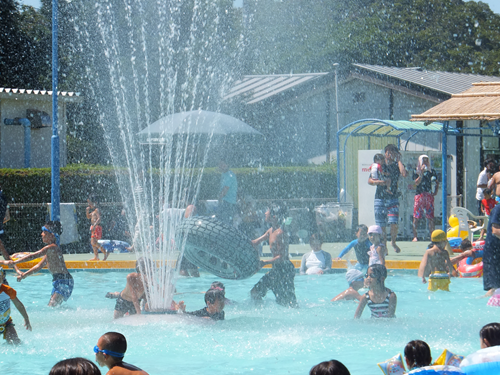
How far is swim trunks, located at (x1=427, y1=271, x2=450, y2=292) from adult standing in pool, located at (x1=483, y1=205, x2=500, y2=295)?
125 cm

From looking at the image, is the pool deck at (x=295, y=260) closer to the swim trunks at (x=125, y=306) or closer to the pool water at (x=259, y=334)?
the pool water at (x=259, y=334)

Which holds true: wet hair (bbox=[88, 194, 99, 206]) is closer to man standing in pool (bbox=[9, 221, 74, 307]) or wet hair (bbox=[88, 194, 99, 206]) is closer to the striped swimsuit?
man standing in pool (bbox=[9, 221, 74, 307])

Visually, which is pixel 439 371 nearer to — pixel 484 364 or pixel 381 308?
pixel 484 364

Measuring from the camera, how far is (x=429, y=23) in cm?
4306

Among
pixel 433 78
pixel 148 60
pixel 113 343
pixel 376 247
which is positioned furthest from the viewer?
pixel 148 60

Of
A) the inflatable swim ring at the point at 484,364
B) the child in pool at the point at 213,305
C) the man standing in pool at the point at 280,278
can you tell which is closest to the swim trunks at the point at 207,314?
the child in pool at the point at 213,305

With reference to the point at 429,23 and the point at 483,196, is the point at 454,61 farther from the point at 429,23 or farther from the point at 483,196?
the point at 483,196

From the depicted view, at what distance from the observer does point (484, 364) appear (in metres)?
2.83

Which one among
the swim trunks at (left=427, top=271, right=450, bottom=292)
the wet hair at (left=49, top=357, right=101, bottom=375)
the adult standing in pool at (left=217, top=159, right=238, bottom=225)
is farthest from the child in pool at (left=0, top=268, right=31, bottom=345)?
the adult standing in pool at (left=217, top=159, right=238, bottom=225)

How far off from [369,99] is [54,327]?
17.8 m

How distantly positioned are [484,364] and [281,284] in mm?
5940

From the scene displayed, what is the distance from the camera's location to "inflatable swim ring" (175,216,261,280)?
28.5ft

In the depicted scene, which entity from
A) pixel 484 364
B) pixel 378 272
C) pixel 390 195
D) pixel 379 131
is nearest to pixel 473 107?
pixel 390 195

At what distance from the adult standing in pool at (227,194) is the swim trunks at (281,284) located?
4382 millimetres
